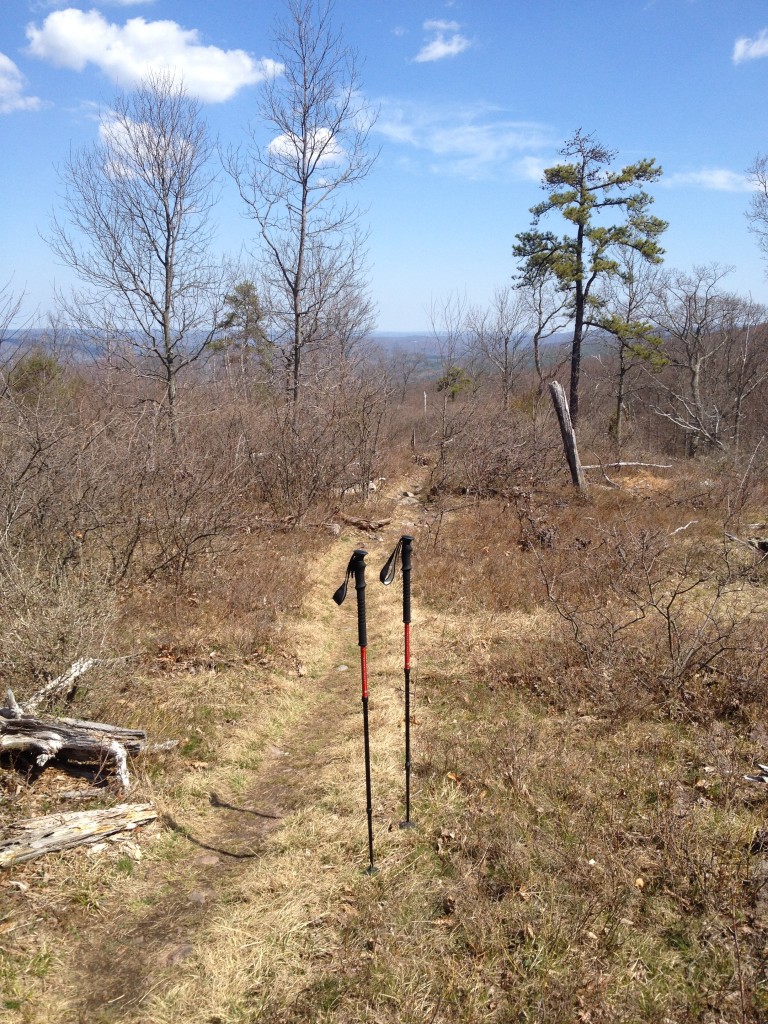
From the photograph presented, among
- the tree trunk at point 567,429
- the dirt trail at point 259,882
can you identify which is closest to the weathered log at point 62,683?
the dirt trail at point 259,882

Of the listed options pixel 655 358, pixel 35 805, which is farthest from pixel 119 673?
pixel 655 358

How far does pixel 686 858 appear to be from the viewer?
365cm

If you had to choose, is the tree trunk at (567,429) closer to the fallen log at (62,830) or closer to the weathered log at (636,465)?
the weathered log at (636,465)

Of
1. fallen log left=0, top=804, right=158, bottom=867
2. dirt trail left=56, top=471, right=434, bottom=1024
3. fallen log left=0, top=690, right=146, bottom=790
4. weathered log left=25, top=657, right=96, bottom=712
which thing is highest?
weathered log left=25, top=657, right=96, bottom=712

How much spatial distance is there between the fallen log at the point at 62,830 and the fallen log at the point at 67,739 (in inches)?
12.4

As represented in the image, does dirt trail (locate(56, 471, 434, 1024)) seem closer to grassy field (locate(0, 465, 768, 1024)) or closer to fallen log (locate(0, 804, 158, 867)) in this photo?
grassy field (locate(0, 465, 768, 1024))

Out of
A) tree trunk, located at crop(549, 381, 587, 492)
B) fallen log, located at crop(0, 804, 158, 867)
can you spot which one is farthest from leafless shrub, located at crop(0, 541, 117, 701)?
tree trunk, located at crop(549, 381, 587, 492)

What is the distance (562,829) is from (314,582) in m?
5.96

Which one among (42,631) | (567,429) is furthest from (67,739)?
(567,429)

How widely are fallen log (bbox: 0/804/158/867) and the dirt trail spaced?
1.10 ft

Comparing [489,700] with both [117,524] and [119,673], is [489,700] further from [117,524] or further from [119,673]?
[117,524]

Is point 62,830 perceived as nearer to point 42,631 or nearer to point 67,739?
point 67,739

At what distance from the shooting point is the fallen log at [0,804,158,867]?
3.78m

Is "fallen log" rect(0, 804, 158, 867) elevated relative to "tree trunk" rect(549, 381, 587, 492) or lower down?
lower down
